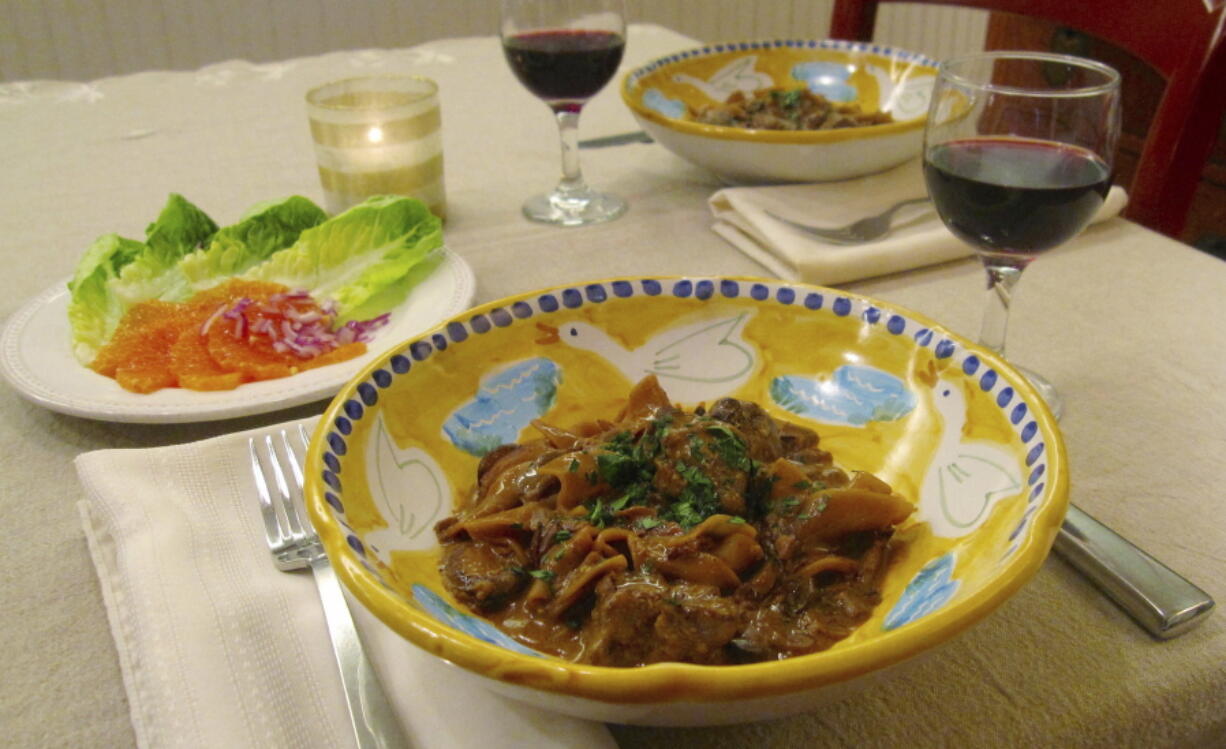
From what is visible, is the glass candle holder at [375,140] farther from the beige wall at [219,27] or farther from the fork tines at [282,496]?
the beige wall at [219,27]

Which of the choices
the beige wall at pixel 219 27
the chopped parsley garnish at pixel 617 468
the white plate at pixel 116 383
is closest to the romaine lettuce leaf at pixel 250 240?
the white plate at pixel 116 383

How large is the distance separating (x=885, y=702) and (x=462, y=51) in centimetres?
280

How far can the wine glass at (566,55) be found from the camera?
70.3 inches

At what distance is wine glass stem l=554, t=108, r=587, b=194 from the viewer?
6.13 ft

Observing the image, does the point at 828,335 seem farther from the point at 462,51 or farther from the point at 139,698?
the point at 462,51

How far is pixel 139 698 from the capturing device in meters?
0.78

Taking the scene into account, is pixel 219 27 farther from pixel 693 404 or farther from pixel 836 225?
pixel 693 404

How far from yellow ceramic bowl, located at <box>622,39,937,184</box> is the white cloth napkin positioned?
112 cm

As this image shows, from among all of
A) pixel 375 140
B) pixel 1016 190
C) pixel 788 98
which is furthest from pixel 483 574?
pixel 788 98

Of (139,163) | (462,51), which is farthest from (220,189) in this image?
(462,51)

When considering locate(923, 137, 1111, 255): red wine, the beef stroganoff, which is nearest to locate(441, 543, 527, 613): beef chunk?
the beef stroganoff

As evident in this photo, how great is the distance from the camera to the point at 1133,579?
856 mm

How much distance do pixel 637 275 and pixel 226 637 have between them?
2.97ft

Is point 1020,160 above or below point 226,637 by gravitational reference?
above
